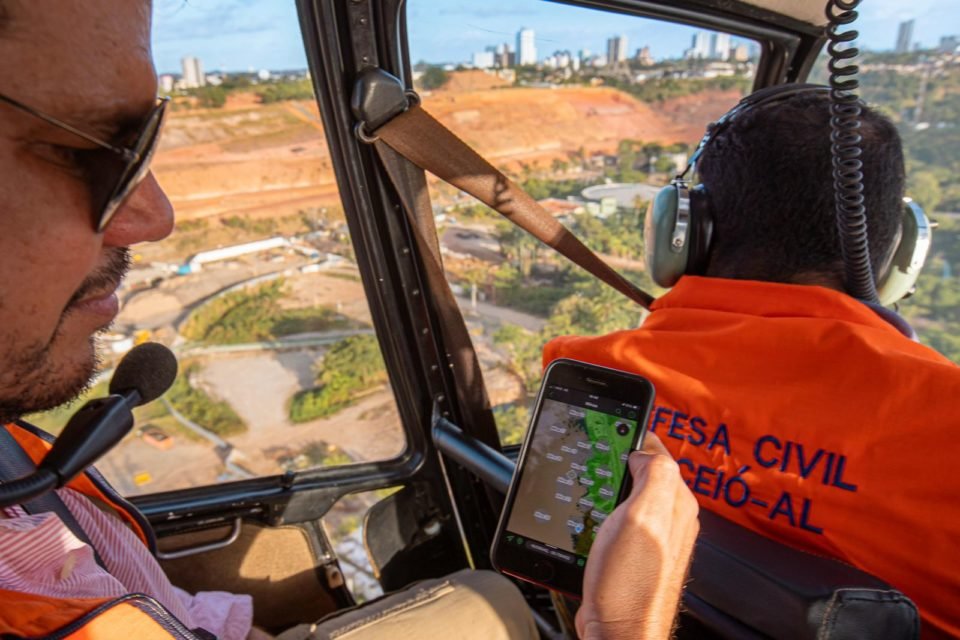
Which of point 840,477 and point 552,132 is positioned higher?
point 552,132

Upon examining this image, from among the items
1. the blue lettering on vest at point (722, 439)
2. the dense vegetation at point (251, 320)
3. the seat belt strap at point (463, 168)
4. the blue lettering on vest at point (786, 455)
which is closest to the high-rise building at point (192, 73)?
A: the seat belt strap at point (463, 168)

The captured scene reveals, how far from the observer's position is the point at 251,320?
2.13m

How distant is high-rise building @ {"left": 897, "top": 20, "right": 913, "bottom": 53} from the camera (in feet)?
7.22

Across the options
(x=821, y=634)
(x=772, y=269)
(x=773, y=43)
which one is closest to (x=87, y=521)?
(x=821, y=634)

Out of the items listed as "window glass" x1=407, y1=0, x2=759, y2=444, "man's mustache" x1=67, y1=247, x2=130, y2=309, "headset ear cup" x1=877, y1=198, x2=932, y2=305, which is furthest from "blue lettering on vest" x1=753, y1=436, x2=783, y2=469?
"man's mustache" x1=67, y1=247, x2=130, y2=309

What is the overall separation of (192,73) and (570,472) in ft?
4.76

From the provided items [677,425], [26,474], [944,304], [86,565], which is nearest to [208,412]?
[26,474]

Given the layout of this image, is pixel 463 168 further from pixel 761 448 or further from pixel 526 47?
pixel 761 448

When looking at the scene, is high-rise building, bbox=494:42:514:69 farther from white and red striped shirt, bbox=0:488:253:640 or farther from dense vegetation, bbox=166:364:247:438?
white and red striped shirt, bbox=0:488:253:640

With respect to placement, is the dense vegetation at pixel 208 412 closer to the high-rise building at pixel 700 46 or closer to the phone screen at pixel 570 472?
the phone screen at pixel 570 472

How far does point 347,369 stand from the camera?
2.16 metres

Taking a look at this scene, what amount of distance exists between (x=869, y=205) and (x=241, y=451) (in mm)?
1964

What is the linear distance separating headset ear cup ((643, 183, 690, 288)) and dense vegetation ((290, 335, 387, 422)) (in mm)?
931

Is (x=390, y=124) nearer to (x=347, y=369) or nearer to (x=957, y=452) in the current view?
(x=347, y=369)
